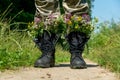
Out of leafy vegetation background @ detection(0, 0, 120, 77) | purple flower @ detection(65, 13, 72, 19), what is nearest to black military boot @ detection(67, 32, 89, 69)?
purple flower @ detection(65, 13, 72, 19)

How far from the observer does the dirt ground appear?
4191 millimetres

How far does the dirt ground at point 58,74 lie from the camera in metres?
4.19

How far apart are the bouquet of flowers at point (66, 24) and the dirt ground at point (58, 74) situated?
476 mm

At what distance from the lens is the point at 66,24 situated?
16.6 ft

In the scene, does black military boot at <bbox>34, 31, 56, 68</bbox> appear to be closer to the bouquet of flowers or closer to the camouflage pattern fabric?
the bouquet of flowers

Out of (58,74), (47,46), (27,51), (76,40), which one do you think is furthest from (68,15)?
(27,51)

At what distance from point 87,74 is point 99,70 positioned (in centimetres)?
40

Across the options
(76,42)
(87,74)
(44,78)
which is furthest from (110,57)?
(44,78)

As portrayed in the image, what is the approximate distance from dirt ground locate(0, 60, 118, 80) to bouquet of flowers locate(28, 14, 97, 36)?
476 mm

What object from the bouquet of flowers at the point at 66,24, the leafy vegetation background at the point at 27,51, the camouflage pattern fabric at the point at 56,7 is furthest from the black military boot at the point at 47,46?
the leafy vegetation background at the point at 27,51

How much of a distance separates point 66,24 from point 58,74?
2.76 feet

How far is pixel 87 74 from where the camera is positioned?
4406mm

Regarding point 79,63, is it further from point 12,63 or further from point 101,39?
point 101,39

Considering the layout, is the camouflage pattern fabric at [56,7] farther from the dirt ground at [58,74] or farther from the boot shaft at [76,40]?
the dirt ground at [58,74]
